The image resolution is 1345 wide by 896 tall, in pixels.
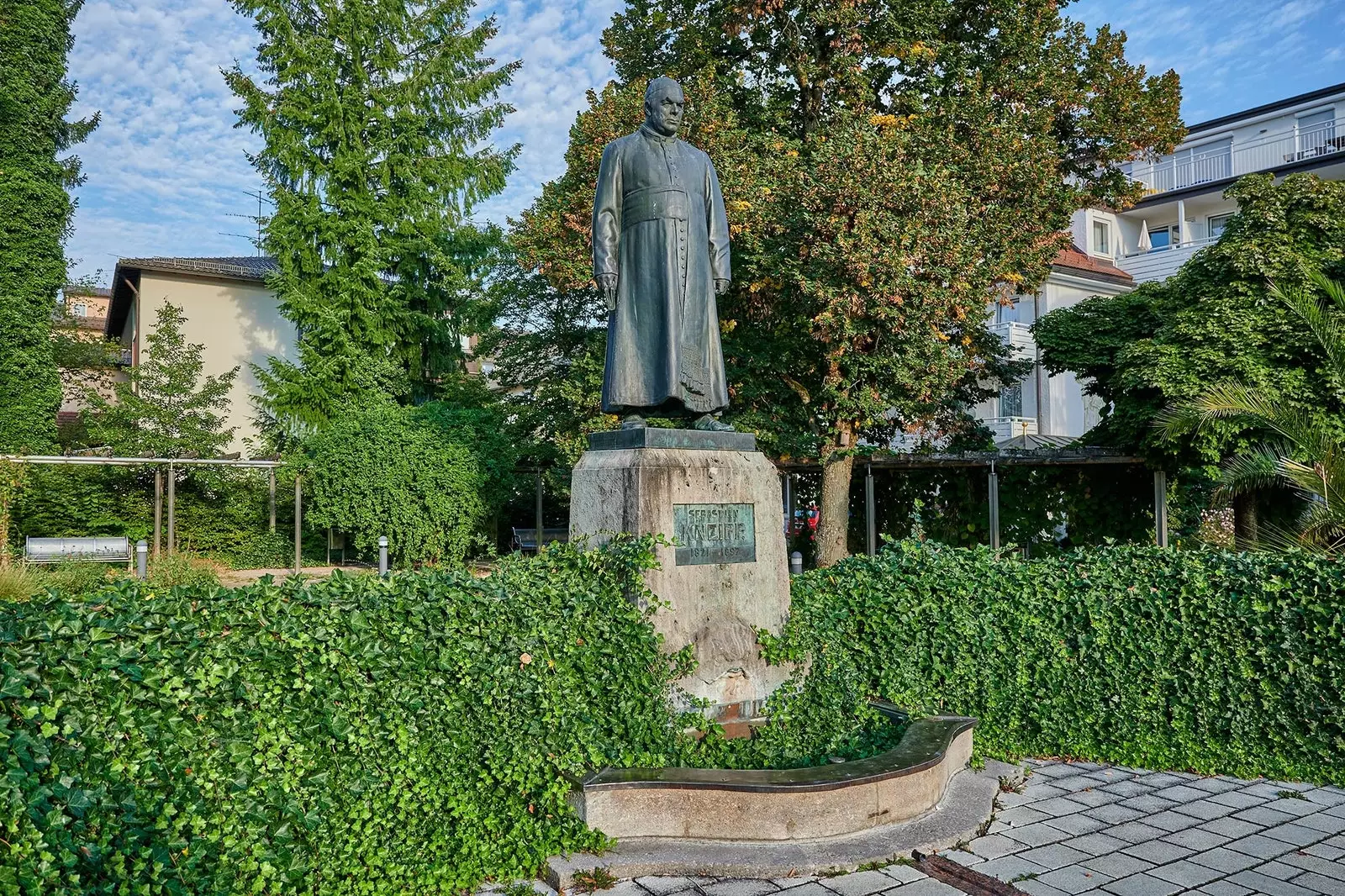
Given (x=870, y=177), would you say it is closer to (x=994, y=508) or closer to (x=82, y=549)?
(x=994, y=508)

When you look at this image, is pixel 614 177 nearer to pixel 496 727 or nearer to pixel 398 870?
pixel 496 727

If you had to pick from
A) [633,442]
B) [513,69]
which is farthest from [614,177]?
[513,69]

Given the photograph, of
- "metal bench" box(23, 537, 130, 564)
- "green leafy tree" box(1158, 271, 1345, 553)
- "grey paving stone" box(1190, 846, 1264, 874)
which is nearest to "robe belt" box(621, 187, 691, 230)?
"grey paving stone" box(1190, 846, 1264, 874)

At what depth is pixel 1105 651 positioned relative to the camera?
637cm

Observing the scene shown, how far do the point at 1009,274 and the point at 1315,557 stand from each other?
9.99 metres

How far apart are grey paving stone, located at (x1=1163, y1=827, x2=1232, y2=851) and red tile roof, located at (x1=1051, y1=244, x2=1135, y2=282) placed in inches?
944

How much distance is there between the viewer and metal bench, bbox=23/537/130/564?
1590cm

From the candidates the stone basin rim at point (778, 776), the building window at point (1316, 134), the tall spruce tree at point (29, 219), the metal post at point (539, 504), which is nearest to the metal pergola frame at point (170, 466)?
the tall spruce tree at point (29, 219)

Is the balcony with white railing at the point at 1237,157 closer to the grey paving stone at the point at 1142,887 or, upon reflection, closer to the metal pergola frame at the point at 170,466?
the metal pergola frame at the point at 170,466

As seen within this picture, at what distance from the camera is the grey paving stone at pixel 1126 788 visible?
5672mm

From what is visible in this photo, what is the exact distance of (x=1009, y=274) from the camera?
1534 cm

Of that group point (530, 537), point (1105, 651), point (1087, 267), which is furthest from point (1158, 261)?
point (1105, 651)

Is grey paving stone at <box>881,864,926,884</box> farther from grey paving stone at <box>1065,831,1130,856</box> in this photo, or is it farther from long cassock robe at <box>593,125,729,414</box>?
long cassock robe at <box>593,125,729,414</box>

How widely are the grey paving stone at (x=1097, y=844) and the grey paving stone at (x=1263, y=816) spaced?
93 cm
